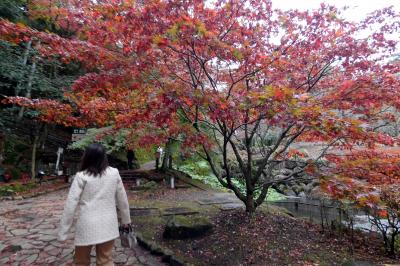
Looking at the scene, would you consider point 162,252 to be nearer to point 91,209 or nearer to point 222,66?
point 91,209

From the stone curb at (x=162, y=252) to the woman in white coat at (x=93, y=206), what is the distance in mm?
1242

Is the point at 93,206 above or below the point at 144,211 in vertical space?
above

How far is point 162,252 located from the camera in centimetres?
438

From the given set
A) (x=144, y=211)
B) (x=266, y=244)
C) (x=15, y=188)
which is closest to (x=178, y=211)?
(x=144, y=211)

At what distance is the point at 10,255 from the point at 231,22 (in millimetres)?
5179

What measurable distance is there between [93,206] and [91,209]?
0.12 ft

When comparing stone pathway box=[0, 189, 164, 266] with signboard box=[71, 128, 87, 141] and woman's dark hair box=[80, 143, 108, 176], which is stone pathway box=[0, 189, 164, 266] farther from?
signboard box=[71, 128, 87, 141]

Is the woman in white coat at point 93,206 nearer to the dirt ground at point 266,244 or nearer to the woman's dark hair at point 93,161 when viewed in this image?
the woman's dark hair at point 93,161

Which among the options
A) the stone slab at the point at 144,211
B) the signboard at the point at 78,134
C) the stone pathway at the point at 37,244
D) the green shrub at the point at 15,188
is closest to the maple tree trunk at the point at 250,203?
the stone pathway at the point at 37,244

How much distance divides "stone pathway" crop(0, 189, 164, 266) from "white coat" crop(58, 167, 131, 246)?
1.58 metres

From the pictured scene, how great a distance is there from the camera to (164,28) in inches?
156

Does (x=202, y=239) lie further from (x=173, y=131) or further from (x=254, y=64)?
(x=254, y=64)

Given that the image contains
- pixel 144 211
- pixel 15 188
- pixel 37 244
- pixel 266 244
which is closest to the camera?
pixel 266 244

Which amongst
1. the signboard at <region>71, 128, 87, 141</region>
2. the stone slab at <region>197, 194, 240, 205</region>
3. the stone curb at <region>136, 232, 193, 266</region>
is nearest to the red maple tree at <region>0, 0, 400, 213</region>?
the stone curb at <region>136, 232, 193, 266</region>
